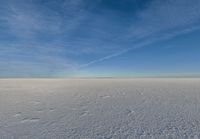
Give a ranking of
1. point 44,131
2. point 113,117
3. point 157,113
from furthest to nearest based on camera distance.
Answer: point 157,113, point 113,117, point 44,131

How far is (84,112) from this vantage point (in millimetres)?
5012

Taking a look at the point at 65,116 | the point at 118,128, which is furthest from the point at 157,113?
the point at 65,116

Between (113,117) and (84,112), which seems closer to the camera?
(113,117)

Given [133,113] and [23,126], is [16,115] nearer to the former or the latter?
[23,126]

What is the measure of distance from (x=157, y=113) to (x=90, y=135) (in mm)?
2430

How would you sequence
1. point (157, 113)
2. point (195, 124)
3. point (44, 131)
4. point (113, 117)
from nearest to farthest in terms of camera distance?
1. point (44, 131)
2. point (195, 124)
3. point (113, 117)
4. point (157, 113)

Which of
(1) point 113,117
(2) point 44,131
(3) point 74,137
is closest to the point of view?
(3) point 74,137

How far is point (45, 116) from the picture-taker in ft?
15.0

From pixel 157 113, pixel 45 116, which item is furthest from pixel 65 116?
pixel 157 113

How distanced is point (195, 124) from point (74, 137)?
2757mm

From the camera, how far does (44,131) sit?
3398 millimetres

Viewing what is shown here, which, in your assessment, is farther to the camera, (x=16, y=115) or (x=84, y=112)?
(x=84, y=112)

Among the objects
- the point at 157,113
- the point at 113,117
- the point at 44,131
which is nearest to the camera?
the point at 44,131

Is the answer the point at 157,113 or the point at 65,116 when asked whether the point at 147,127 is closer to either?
the point at 157,113
